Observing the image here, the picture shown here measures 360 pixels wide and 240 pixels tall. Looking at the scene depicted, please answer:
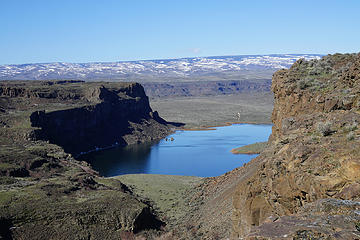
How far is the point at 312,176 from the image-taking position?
12.1 metres

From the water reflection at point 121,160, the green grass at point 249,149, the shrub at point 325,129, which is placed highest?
the shrub at point 325,129

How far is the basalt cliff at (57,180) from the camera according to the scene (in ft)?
85.6

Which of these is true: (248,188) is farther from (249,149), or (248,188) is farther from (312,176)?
(249,149)

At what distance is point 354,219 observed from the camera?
27.7 feet

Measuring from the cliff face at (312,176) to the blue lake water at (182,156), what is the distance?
36161 millimetres

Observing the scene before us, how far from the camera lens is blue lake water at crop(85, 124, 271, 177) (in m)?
59.4

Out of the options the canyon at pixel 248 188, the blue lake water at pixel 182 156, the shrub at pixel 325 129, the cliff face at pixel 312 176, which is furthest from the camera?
the blue lake water at pixel 182 156

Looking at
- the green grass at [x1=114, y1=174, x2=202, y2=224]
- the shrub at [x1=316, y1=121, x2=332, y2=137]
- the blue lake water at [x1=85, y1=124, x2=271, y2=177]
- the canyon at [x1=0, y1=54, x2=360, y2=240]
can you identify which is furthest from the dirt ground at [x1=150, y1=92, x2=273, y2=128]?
the shrub at [x1=316, y1=121, x2=332, y2=137]

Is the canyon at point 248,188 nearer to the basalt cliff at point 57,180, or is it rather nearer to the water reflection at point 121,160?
the basalt cliff at point 57,180

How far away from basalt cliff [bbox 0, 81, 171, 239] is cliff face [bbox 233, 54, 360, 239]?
39.1 feet

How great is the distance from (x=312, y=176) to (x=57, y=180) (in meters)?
28.5

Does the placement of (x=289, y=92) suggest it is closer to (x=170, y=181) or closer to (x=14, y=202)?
(x=14, y=202)

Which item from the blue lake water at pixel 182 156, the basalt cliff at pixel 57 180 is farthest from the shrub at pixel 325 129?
the blue lake water at pixel 182 156

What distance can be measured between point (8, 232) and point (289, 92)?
20.6 m
